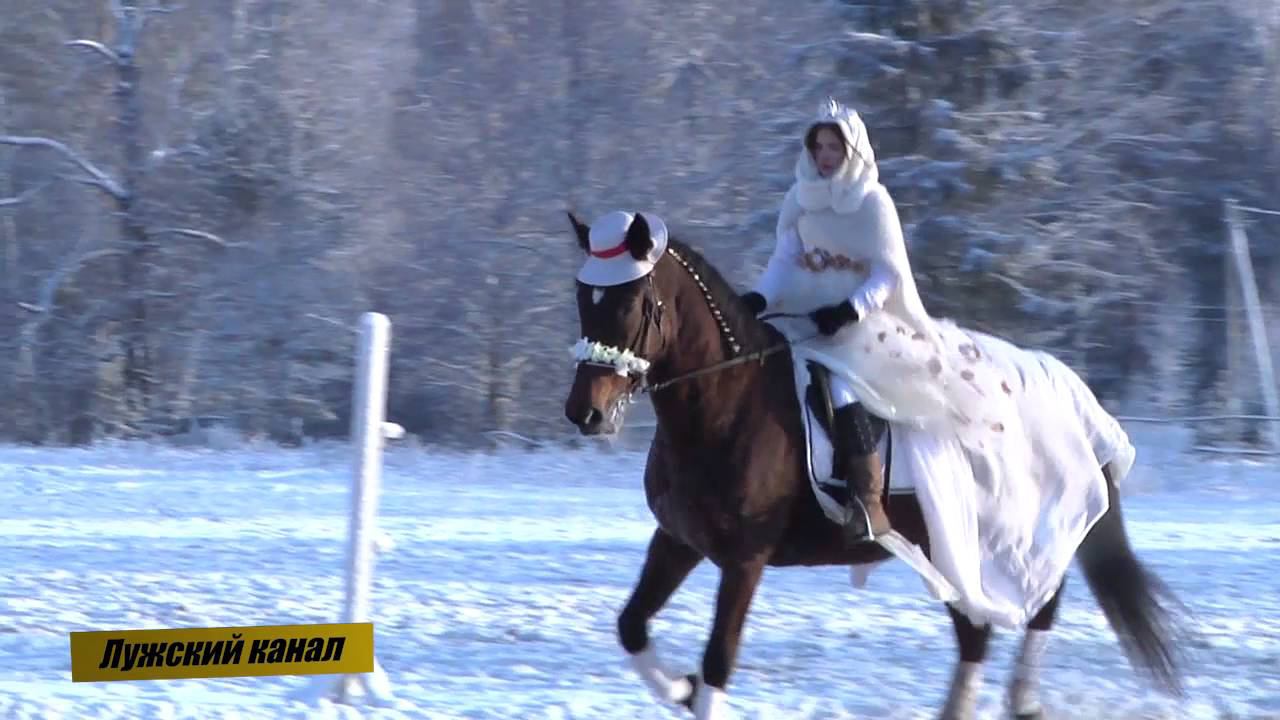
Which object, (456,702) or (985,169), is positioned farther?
(985,169)

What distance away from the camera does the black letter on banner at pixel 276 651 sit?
562 cm

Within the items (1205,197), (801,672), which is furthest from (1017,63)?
(801,672)

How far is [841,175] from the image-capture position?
5367mm

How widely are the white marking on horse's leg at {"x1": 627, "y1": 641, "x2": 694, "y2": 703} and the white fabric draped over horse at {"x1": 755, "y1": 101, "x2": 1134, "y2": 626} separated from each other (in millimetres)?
1052

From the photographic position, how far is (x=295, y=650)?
18.5 feet

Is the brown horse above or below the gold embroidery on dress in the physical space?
below

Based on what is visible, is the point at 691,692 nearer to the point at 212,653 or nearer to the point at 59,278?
the point at 212,653

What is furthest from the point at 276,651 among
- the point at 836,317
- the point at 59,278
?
the point at 59,278

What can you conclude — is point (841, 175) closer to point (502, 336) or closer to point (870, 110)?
point (870, 110)

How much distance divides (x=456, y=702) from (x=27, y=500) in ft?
25.5

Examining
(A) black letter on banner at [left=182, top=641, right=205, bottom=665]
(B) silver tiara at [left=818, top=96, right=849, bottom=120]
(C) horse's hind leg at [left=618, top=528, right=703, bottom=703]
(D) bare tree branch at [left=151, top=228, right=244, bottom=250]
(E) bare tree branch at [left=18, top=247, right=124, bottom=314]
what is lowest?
(E) bare tree branch at [left=18, top=247, right=124, bottom=314]

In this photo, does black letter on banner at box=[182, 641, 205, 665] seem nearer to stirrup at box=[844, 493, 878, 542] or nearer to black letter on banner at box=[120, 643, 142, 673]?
black letter on banner at box=[120, 643, 142, 673]

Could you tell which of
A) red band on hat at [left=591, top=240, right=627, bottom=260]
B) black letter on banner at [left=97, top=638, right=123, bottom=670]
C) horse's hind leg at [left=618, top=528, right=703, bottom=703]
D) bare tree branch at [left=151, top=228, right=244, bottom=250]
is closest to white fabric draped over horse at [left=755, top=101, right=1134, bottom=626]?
horse's hind leg at [left=618, top=528, right=703, bottom=703]

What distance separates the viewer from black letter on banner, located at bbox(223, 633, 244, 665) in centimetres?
552
